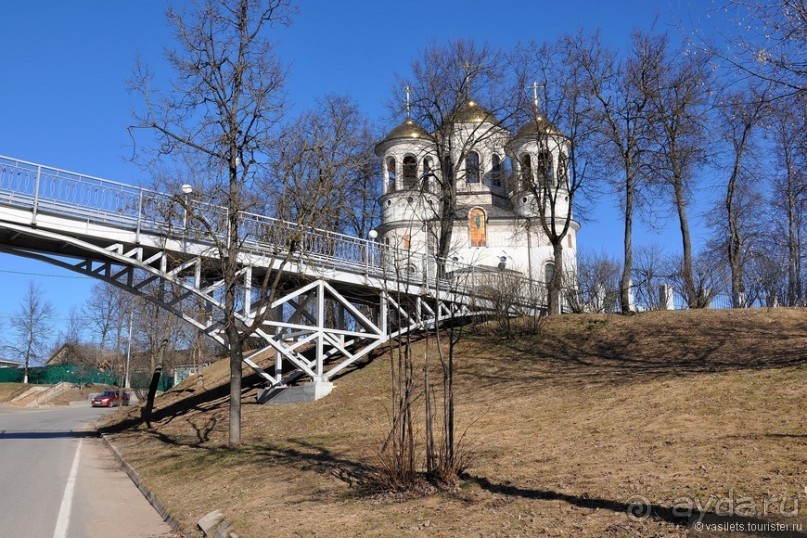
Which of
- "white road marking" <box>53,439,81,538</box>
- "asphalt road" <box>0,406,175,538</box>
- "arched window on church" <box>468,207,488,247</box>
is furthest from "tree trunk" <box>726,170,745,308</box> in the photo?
"white road marking" <box>53,439,81,538</box>

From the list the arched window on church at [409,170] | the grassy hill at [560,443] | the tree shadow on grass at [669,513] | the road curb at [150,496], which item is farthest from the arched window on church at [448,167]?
the tree shadow on grass at [669,513]

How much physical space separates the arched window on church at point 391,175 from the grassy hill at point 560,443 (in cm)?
2452

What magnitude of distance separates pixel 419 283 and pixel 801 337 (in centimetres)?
1155

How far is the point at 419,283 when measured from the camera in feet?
80.1

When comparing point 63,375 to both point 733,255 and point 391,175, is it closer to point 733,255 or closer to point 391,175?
point 391,175

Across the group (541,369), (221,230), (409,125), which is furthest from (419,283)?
(409,125)

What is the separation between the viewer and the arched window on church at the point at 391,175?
46.3m

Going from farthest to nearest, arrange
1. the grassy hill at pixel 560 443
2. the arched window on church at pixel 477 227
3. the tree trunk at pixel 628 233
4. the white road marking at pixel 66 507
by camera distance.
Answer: the arched window on church at pixel 477 227 → the tree trunk at pixel 628 233 → the white road marking at pixel 66 507 → the grassy hill at pixel 560 443

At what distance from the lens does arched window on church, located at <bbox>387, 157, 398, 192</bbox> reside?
152 feet

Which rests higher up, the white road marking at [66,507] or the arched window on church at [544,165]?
the arched window on church at [544,165]

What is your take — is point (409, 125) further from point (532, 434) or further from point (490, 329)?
point (532, 434)

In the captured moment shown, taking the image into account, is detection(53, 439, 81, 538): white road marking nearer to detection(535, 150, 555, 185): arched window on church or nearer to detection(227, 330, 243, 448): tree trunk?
detection(227, 330, 243, 448): tree trunk

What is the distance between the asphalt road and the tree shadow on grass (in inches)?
190

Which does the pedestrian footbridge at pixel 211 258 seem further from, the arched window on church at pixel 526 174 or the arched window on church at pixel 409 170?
the arched window on church at pixel 409 170
